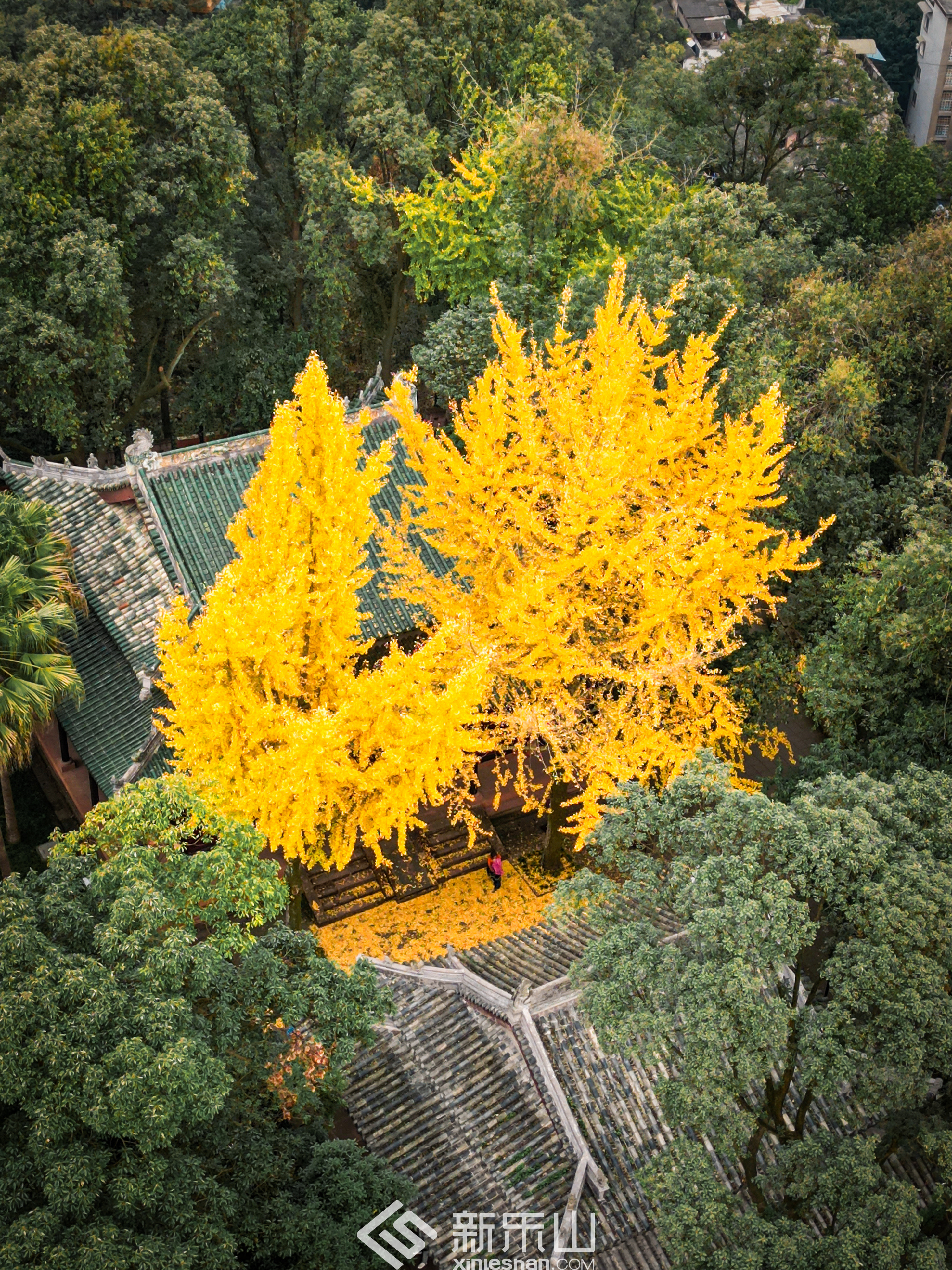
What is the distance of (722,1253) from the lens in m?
12.1

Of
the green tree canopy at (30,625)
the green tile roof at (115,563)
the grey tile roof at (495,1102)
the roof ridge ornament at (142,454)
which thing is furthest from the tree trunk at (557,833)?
the roof ridge ornament at (142,454)

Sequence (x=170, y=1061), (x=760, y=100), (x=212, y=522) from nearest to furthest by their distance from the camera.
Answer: (x=170, y=1061), (x=212, y=522), (x=760, y=100)

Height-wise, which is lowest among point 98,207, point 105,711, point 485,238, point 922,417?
point 105,711

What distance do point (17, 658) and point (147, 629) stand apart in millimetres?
2717

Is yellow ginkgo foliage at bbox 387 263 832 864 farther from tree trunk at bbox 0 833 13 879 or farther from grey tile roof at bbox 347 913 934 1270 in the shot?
tree trunk at bbox 0 833 13 879

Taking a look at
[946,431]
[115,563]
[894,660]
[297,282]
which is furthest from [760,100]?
[115,563]

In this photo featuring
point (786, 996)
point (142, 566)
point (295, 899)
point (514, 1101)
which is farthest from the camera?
point (142, 566)

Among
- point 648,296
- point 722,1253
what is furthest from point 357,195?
point 722,1253

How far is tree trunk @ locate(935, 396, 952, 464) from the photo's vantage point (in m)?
22.1

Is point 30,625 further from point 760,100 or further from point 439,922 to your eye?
point 760,100

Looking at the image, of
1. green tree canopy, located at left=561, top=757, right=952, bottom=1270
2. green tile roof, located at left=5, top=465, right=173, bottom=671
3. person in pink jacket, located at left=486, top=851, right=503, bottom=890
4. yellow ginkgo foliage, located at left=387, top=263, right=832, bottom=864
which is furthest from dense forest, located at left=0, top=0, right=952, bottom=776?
person in pink jacket, located at left=486, top=851, right=503, bottom=890

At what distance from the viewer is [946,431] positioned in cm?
2227

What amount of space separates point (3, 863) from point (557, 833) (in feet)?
34.4

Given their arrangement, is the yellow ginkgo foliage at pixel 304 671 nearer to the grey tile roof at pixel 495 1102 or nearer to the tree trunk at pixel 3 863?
the grey tile roof at pixel 495 1102
